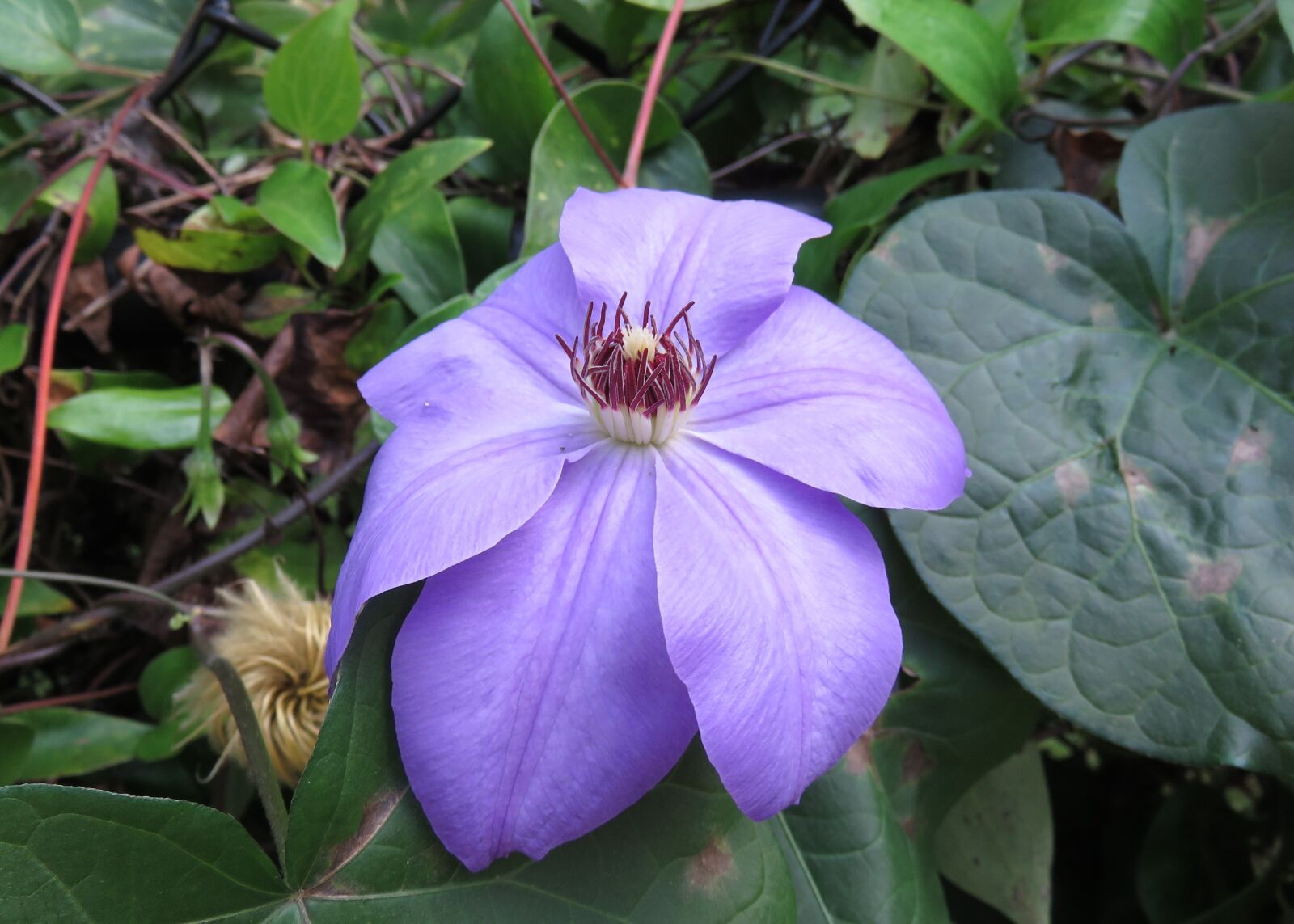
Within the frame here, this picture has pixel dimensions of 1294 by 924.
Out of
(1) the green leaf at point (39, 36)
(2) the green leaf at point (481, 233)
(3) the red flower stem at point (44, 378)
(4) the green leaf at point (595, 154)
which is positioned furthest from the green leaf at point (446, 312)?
(1) the green leaf at point (39, 36)

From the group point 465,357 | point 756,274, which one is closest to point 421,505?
point 465,357

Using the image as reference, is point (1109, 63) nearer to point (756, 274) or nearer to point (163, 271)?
point (756, 274)

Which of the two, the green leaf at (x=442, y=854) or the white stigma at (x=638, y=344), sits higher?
the white stigma at (x=638, y=344)

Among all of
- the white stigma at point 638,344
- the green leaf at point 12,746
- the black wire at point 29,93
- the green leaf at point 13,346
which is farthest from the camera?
the black wire at point 29,93

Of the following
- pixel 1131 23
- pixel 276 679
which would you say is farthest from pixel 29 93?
pixel 1131 23

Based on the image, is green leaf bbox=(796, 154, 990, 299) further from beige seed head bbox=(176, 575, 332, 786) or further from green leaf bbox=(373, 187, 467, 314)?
beige seed head bbox=(176, 575, 332, 786)

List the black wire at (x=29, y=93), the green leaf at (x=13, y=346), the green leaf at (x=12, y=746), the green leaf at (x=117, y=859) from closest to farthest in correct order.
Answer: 1. the green leaf at (x=117, y=859)
2. the green leaf at (x=12, y=746)
3. the green leaf at (x=13, y=346)
4. the black wire at (x=29, y=93)

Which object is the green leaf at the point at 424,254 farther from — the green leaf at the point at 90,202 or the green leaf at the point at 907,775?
the green leaf at the point at 907,775
